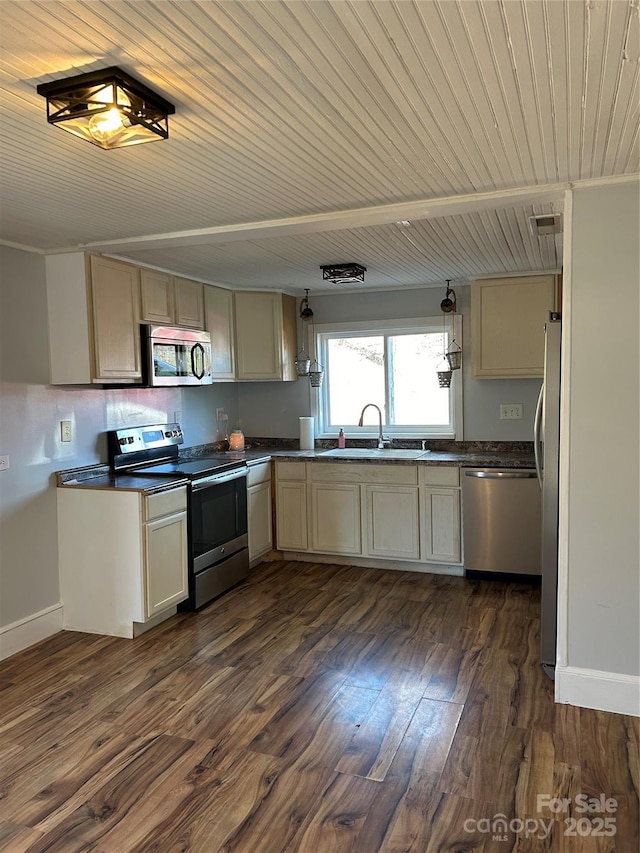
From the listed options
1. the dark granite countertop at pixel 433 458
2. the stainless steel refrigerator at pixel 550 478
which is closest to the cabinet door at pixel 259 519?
the dark granite countertop at pixel 433 458

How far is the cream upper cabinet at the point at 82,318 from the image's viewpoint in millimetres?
3572

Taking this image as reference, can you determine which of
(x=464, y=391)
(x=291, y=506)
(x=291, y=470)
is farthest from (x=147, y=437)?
(x=464, y=391)

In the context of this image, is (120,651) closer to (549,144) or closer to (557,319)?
(557,319)

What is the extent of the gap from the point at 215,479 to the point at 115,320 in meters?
1.20

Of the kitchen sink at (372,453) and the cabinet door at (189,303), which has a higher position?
the cabinet door at (189,303)

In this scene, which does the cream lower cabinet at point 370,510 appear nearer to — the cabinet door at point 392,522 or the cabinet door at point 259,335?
the cabinet door at point 392,522

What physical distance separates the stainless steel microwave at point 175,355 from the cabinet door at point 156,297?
0.28 ft

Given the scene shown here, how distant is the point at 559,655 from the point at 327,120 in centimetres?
234

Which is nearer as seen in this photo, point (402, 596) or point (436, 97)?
point (436, 97)

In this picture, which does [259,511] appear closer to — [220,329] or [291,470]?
[291,470]

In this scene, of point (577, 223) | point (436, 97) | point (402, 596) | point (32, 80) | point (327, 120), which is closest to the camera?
point (32, 80)

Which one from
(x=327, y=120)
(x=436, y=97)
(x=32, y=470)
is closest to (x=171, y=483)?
(x=32, y=470)

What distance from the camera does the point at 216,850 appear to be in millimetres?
1938

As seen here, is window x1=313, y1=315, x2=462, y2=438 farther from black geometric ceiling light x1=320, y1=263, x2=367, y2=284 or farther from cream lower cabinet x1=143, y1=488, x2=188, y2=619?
cream lower cabinet x1=143, y1=488, x2=188, y2=619
